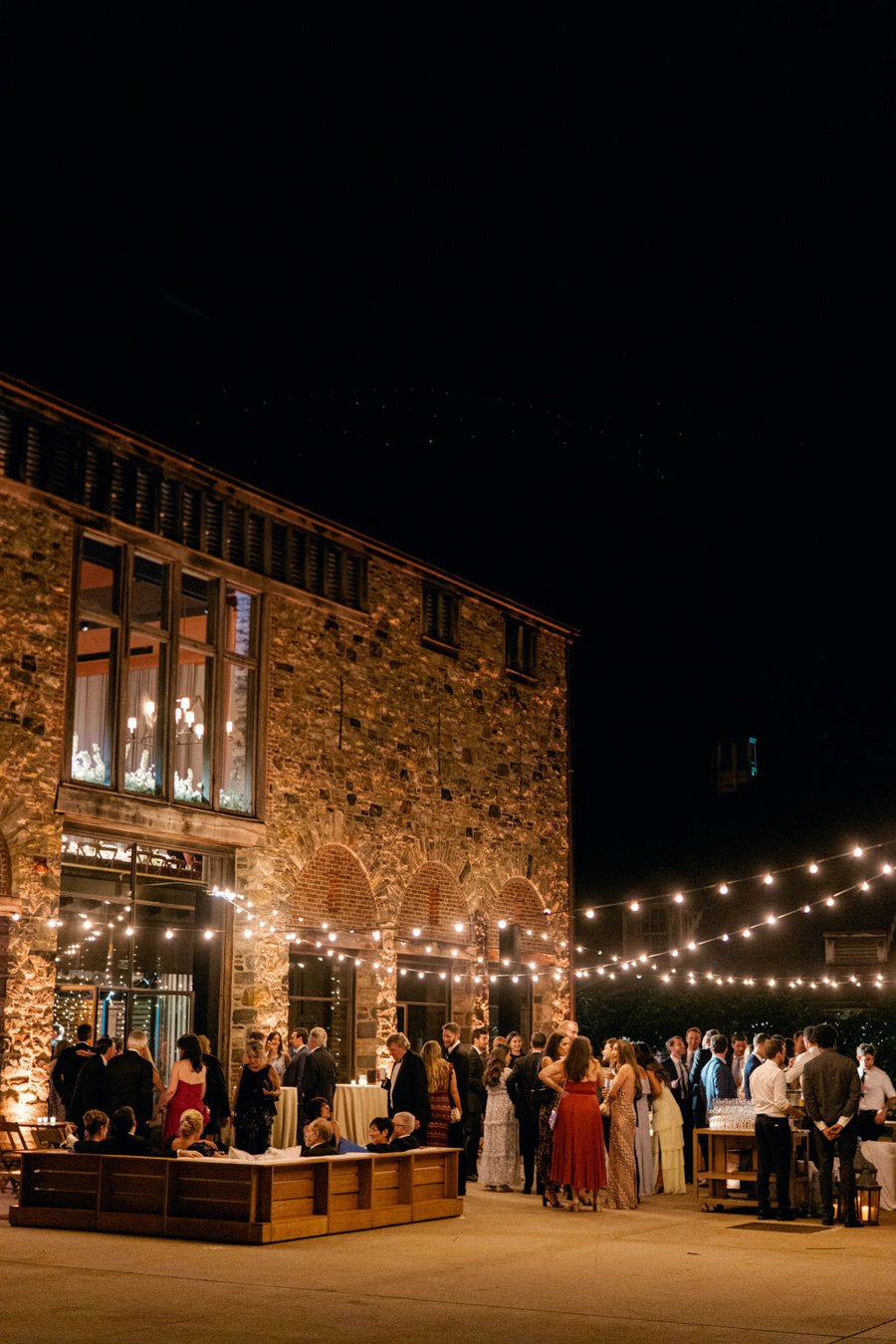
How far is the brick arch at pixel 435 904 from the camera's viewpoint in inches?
747

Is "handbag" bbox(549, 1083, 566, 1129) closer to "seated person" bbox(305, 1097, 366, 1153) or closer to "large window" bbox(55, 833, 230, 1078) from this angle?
"seated person" bbox(305, 1097, 366, 1153)

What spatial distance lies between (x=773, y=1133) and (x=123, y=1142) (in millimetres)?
4996

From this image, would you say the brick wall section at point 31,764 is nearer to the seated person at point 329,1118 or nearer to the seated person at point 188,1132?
the seated person at point 329,1118

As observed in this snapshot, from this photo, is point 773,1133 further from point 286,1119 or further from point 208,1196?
point 286,1119

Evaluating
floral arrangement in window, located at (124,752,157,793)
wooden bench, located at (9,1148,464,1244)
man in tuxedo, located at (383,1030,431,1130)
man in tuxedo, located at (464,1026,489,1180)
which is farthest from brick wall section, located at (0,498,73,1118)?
man in tuxedo, located at (464,1026,489,1180)

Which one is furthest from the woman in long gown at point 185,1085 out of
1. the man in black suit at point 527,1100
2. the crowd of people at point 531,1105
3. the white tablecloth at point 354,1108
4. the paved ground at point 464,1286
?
the white tablecloth at point 354,1108

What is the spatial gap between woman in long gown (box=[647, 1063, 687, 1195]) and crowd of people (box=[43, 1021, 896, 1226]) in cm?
1

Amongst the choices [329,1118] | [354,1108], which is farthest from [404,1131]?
[354,1108]

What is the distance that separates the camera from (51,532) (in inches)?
584

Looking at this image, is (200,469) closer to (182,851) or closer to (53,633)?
(53,633)

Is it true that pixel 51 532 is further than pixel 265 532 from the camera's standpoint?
No

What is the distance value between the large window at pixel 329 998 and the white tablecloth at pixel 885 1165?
21.8 feet

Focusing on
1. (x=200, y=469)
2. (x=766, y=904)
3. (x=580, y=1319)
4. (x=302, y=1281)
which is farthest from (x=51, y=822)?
(x=766, y=904)

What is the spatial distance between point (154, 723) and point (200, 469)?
2811 mm
